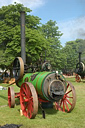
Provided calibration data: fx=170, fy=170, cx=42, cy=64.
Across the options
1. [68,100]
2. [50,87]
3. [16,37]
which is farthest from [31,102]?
[16,37]

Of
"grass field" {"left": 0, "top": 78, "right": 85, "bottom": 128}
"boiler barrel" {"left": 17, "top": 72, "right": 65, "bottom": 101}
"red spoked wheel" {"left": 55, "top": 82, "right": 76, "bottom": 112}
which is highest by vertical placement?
"boiler barrel" {"left": 17, "top": 72, "right": 65, "bottom": 101}

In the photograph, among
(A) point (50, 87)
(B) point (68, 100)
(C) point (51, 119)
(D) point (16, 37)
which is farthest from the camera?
(D) point (16, 37)

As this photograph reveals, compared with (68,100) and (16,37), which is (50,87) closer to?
(68,100)

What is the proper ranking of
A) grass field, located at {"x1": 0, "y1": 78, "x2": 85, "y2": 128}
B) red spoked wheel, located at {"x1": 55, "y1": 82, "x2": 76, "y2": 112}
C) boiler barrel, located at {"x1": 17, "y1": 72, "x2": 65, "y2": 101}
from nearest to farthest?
grass field, located at {"x1": 0, "y1": 78, "x2": 85, "y2": 128}, boiler barrel, located at {"x1": 17, "y1": 72, "x2": 65, "y2": 101}, red spoked wheel, located at {"x1": 55, "y1": 82, "x2": 76, "y2": 112}

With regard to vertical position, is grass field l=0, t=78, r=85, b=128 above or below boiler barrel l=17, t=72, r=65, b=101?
below

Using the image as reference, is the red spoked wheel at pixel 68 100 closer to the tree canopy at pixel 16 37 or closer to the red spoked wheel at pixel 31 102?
the red spoked wheel at pixel 31 102

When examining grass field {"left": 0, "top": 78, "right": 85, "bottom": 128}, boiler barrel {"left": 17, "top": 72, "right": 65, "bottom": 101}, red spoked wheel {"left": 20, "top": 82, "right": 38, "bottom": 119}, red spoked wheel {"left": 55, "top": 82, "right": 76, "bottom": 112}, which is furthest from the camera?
red spoked wheel {"left": 55, "top": 82, "right": 76, "bottom": 112}

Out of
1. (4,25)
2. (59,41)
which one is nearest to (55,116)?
(4,25)

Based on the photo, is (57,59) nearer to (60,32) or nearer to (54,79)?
(60,32)

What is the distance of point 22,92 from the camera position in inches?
255

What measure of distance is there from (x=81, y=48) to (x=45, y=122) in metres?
60.8

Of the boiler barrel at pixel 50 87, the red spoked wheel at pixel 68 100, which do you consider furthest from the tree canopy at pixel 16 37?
the boiler barrel at pixel 50 87

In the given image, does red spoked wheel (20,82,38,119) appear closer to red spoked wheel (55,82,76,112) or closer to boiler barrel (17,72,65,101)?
boiler barrel (17,72,65,101)

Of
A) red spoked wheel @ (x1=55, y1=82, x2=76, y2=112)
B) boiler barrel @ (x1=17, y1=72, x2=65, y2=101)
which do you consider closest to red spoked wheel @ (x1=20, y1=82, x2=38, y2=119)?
boiler barrel @ (x1=17, y1=72, x2=65, y2=101)
